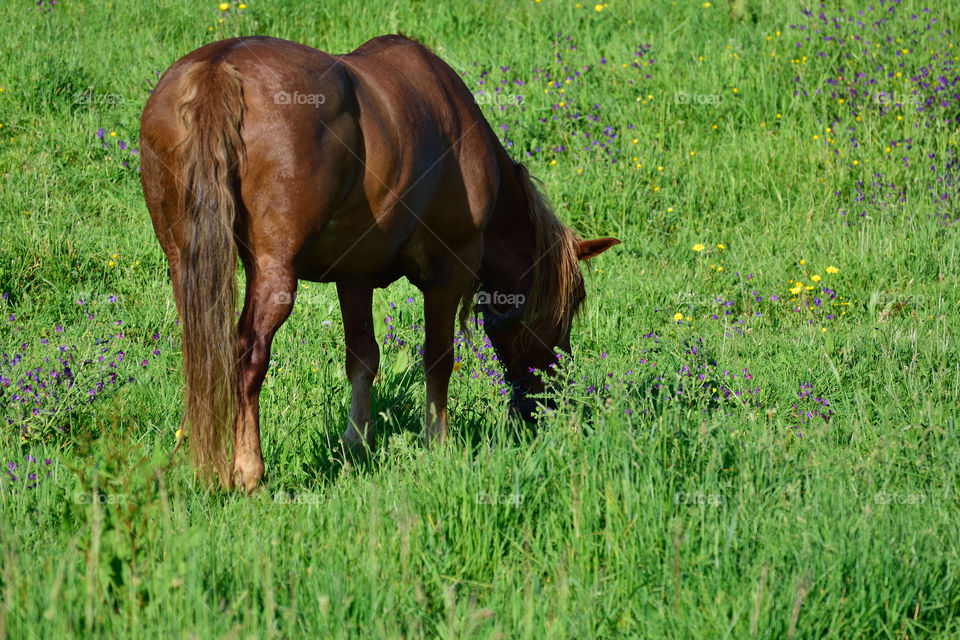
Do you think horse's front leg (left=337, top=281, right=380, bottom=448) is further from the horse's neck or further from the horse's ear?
the horse's ear

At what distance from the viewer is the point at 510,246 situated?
15.3 ft

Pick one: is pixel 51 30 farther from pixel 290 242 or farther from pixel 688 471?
pixel 688 471

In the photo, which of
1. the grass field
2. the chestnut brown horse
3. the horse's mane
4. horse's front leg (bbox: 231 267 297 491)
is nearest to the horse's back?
the chestnut brown horse

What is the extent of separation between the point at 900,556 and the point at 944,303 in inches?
A: 132

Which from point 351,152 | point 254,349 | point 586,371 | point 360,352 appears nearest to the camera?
point 254,349

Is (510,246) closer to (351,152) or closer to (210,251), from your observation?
(351,152)

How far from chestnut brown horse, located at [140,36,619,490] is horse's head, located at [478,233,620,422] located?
0.50 metres

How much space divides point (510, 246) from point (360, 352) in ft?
2.93

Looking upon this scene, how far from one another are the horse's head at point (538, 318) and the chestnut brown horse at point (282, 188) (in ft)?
1.64

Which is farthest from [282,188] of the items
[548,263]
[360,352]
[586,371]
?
[548,263]

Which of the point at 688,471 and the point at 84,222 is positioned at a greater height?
the point at 84,222

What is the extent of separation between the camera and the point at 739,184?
693 cm

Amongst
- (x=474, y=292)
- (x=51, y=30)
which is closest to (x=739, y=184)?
(x=474, y=292)

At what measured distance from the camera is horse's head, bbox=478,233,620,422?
4.59m
